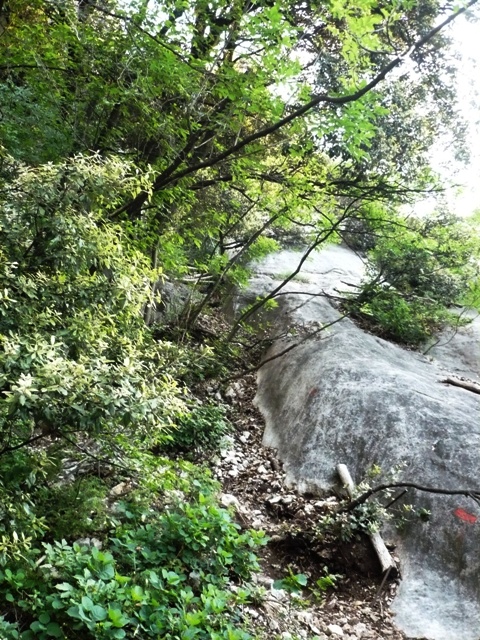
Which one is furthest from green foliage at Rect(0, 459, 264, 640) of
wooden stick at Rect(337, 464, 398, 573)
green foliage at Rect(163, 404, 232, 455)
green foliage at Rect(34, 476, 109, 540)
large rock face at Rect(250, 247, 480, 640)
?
green foliage at Rect(163, 404, 232, 455)

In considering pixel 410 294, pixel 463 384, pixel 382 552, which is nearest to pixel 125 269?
pixel 382 552

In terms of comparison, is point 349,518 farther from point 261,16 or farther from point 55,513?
point 261,16

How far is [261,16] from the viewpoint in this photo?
484cm

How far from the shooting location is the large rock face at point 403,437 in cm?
516

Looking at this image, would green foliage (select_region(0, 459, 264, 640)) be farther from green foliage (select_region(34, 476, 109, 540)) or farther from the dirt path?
the dirt path

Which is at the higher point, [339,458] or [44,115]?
[44,115]

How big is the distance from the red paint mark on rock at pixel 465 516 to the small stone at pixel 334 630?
217 cm

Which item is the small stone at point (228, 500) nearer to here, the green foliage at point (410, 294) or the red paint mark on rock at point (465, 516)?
the red paint mark on rock at point (465, 516)

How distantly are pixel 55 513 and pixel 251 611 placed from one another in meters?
1.82

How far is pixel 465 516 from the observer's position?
5746 mm

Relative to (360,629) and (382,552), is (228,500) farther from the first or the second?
(360,629)

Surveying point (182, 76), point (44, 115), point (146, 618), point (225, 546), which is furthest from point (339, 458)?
point (44, 115)

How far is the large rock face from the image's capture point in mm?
5164

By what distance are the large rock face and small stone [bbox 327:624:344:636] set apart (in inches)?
29.4
